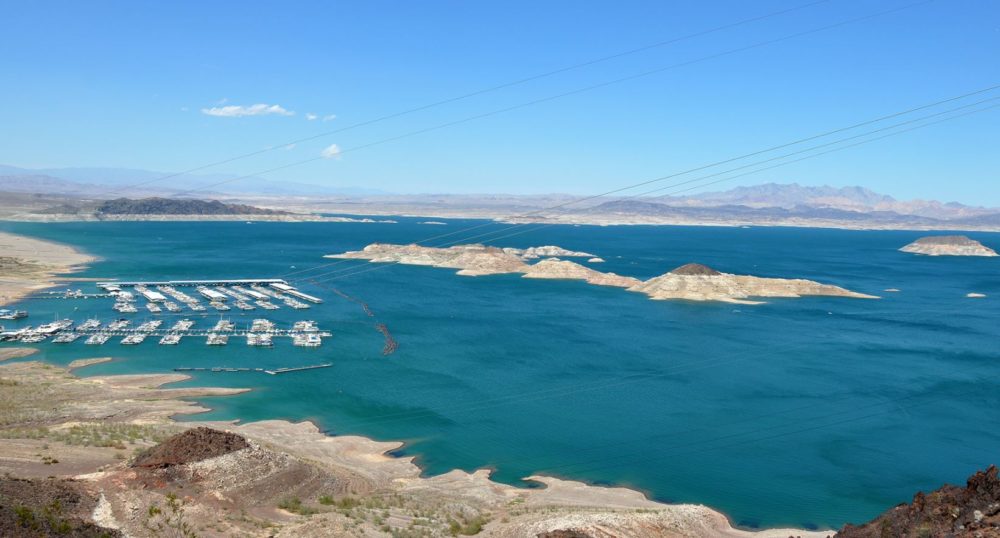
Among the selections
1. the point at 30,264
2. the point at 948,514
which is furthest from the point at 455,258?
the point at 948,514

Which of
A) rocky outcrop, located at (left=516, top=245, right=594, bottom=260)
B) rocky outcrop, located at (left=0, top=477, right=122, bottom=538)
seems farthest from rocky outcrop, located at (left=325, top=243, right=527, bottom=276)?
rocky outcrop, located at (left=0, top=477, right=122, bottom=538)

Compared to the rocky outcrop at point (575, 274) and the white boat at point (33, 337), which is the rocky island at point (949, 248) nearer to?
the rocky outcrop at point (575, 274)

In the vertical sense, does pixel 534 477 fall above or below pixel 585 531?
below

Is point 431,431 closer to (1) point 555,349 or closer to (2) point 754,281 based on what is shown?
(1) point 555,349

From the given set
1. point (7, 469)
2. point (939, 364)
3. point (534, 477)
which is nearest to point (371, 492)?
point (534, 477)

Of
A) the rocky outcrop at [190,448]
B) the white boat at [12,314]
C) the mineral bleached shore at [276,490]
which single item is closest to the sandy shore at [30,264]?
the white boat at [12,314]

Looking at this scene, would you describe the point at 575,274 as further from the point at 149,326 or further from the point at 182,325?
the point at 149,326

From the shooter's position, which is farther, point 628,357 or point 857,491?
point 628,357

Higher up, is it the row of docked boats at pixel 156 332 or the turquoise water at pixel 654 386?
the row of docked boats at pixel 156 332
